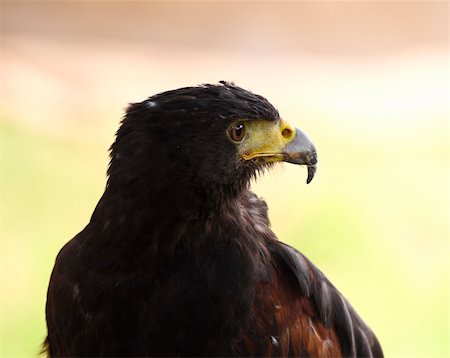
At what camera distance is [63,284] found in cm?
353

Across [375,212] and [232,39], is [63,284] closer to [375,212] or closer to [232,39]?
[375,212]

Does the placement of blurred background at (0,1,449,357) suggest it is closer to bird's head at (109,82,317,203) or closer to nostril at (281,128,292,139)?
bird's head at (109,82,317,203)

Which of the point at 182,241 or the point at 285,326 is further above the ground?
the point at 182,241

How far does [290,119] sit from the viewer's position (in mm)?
7824

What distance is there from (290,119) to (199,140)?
4.58 metres

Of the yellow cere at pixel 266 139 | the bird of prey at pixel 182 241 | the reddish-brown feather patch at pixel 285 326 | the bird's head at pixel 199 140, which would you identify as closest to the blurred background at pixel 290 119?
the bird of prey at pixel 182 241

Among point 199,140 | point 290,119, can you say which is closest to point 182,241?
point 199,140

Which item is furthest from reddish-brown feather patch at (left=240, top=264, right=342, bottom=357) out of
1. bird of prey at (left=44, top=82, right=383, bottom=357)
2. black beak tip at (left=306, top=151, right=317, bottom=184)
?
black beak tip at (left=306, top=151, right=317, bottom=184)

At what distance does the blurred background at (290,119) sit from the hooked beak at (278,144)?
2.80 m

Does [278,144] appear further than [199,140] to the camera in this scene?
Yes

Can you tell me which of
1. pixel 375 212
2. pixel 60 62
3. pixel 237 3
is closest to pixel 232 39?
pixel 237 3

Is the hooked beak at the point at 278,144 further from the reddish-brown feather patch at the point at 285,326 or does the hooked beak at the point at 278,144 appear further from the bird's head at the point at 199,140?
the reddish-brown feather patch at the point at 285,326

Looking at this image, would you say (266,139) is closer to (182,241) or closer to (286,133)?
(286,133)

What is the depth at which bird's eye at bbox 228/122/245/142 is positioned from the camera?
11.0 feet
